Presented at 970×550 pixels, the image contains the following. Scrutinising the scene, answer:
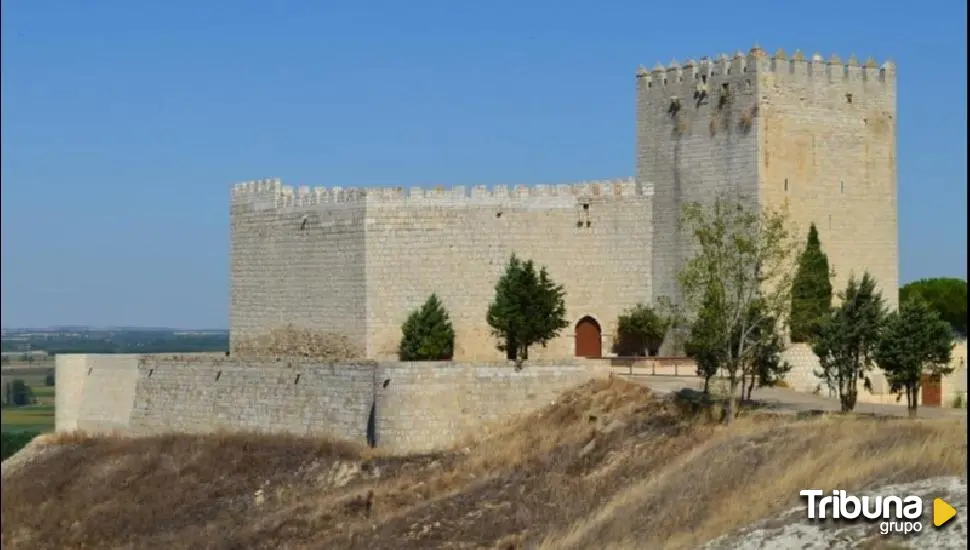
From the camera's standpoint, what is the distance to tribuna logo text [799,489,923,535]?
62.3 ft

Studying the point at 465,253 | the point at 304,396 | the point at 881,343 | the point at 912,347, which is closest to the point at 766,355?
the point at 881,343

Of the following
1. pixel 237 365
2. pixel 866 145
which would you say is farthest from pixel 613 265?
pixel 237 365

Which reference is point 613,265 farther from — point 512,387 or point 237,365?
point 237,365

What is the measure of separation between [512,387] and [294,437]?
4669 millimetres

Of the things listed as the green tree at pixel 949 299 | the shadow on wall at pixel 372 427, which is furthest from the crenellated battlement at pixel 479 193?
the green tree at pixel 949 299

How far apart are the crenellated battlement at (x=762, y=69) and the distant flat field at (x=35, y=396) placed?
43.8 ft

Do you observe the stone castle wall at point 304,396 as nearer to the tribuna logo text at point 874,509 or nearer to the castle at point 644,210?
the castle at point 644,210

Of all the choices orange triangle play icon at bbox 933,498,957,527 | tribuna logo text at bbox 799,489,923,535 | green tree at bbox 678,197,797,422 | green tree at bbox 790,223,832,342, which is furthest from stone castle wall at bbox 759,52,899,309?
orange triangle play icon at bbox 933,498,957,527

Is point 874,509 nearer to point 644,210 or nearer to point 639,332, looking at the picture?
point 639,332

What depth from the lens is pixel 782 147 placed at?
32469 millimetres

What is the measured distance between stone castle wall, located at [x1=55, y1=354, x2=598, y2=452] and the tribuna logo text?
9334 millimetres

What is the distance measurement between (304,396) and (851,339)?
33.9 feet

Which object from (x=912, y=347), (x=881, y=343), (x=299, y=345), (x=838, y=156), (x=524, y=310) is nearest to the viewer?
(x=912, y=347)

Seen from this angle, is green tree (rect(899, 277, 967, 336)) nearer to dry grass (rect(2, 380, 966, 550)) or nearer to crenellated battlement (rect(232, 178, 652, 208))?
crenellated battlement (rect(232, 178, 652, 208))
